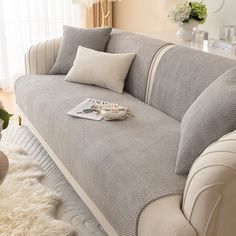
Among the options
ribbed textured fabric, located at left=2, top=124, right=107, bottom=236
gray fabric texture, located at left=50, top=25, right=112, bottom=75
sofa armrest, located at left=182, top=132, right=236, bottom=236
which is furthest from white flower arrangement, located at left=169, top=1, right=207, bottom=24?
sofa armrest, located at left=182, top=132, right=236, bottom=236

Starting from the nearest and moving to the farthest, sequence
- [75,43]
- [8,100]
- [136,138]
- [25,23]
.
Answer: [136,138], [75,43], [8,100], [25,23]

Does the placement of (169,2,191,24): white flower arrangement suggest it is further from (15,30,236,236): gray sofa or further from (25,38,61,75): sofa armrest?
(25,38,61,75): sofa armrest

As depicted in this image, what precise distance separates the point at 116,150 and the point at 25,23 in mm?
2877

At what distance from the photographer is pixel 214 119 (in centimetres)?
136

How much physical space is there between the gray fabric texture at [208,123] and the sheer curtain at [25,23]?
288 centimetres

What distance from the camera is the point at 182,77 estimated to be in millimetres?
2039

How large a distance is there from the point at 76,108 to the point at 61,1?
243 cm

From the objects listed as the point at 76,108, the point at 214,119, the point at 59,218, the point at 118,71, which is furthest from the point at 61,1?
the point at 214,119

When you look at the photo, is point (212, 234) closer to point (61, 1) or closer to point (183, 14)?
point (183, 14)

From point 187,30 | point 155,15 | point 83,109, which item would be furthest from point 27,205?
point 155,15

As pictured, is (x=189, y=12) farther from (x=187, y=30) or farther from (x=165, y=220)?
(x=165, y=220)

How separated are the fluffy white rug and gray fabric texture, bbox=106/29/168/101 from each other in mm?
866

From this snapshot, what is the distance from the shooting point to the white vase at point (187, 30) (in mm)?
2562

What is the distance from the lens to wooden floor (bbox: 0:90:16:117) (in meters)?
3.58
